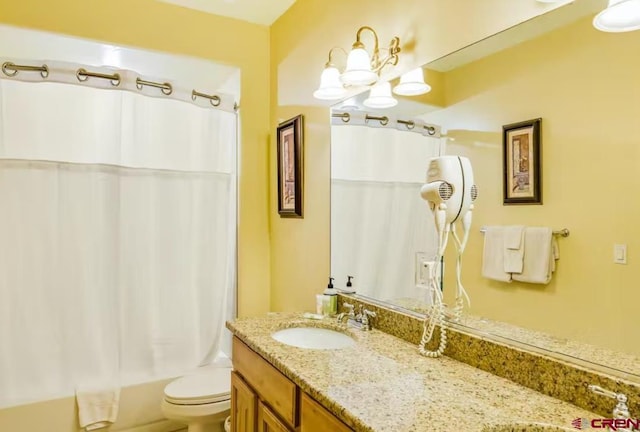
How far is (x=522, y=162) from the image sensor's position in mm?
1235

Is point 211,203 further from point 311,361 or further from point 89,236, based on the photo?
point 311,361

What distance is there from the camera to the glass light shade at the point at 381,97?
1765 mm

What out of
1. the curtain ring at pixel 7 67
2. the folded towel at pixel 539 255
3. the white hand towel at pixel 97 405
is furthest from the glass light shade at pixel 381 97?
the white hand towel at pixel 97 405

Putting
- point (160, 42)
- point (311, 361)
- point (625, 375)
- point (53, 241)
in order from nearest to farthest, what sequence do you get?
point (625, 375) < point (311, 361) < point (53, 241) < point (160, 42)

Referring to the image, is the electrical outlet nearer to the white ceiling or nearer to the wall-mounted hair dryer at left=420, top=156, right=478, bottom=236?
the wall-mounted hair dryer at left=420, top=156, right=478, bottom=236

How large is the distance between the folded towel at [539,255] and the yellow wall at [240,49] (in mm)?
1803

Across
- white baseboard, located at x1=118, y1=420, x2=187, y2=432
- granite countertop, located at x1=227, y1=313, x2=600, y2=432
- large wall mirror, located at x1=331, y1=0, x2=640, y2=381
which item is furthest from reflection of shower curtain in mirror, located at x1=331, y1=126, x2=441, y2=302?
white baseboard, located at x1=118, y1=420, x2=187, y2=432

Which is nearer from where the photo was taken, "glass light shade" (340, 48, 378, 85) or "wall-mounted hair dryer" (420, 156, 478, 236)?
"wall-mounted hair dryer" (420, 156, 478, 236)

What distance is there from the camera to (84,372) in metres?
2.30

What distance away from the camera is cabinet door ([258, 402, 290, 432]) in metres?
1.39

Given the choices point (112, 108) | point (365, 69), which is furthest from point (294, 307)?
point (112, 108)

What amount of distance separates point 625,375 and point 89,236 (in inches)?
96.4

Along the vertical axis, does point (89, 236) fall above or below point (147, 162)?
below

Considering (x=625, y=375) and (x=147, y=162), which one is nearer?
(x=625, y=375)
